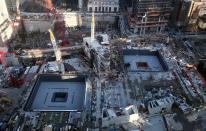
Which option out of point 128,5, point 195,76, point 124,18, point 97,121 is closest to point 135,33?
point 124,18

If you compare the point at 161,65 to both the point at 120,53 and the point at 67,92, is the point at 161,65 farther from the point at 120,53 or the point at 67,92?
the point at 67,92

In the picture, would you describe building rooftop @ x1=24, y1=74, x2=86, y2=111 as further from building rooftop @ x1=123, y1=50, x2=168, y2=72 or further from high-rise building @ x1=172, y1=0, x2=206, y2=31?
high-rise building @ x1=172, y1=0, x2=206, y2=31

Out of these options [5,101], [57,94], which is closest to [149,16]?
[57,94]

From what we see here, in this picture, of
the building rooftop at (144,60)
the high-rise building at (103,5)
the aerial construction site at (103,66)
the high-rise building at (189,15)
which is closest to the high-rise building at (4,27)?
the aerial construction site at (103,66)

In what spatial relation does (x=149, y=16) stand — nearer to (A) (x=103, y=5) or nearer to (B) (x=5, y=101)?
(A) (x=103, y=5)

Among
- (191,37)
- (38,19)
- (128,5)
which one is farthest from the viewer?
(128,5)

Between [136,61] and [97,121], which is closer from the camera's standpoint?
[97,121]

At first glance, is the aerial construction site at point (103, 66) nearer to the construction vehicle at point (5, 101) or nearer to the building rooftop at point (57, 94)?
the construction vehicle at point (5, 101)
